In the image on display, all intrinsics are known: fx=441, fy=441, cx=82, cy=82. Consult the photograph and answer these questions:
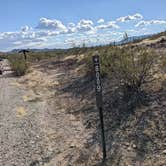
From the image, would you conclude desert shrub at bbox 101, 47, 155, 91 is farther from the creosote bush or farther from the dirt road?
the dirt road

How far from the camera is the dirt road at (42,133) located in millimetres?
9664

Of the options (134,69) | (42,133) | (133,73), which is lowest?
(42,133)

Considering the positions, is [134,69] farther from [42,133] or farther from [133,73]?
[42,133]

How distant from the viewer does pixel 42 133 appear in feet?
39.0

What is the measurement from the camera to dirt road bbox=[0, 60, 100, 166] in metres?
9.66

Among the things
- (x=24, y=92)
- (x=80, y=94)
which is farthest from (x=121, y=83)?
(x=24, y=92)

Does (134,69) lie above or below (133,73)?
above

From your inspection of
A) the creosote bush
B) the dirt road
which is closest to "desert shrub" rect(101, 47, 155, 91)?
the creosote bush

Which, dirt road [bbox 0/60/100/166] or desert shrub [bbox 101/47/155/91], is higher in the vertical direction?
desert shrub [bbox 101/47/155/91]

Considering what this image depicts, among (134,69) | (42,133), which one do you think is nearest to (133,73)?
(134,69)

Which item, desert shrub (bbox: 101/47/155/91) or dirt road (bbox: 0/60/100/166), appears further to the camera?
desert shrub (bbox: 101/47/155/91)

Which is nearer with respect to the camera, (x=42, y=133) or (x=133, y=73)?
(x=42, y=133)

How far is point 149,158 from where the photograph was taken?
8805 mm

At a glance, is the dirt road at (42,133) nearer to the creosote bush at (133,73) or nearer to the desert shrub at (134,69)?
the creosote bush at (133,73)
